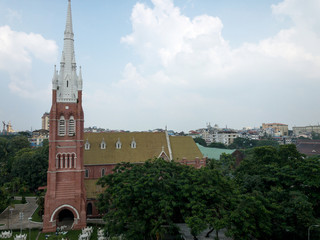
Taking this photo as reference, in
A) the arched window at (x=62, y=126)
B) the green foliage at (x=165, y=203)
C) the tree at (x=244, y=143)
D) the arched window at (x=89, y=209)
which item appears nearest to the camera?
the green foliage at (x=165, y=203)

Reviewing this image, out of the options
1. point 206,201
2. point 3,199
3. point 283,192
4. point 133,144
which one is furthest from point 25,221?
point 283,192

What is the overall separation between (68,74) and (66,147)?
9.56 metres

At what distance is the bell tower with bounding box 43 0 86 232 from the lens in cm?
2944

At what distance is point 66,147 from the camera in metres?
30.8

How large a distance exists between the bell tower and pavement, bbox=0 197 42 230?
180 inches

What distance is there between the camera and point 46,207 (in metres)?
28.9

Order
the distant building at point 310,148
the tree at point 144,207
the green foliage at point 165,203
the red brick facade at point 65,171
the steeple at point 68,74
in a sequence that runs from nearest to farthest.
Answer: the green foliage at point 165,203, the tree at point 144,207, the red brick facade at point 65,171, the steeple at point 68,74, the distant building at point 310,148

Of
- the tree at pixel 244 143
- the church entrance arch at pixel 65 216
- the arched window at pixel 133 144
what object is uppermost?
the arched window at pixel 133 144

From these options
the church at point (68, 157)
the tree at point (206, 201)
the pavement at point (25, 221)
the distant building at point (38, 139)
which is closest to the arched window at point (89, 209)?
the church at point (68, 157)

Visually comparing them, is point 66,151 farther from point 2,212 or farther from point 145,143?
point 2,212

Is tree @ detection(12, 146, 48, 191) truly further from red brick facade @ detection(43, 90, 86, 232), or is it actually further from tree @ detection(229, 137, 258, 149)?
tree @ detection(229, 137, 258, 149)

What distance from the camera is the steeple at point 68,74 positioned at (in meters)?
31.4

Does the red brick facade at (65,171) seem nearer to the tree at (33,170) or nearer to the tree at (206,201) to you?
the tree at (206,201)

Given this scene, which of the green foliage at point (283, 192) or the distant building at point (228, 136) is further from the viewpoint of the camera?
the distant building at point (228, 136)
